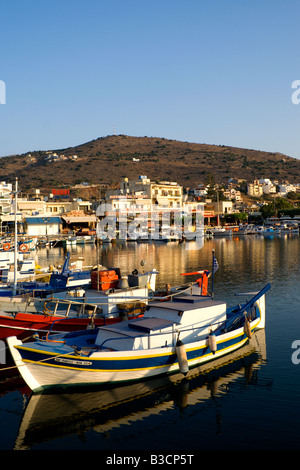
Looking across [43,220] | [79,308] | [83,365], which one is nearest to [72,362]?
[83,365]

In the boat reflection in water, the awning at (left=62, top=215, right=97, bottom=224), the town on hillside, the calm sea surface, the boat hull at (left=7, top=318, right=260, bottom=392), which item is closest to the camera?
the calm sea surface

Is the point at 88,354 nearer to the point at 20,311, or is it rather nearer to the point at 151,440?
the point at 151,440

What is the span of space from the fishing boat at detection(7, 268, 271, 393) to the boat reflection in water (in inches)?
17.4

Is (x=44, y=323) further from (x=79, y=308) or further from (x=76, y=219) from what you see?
(x=76, y=219)

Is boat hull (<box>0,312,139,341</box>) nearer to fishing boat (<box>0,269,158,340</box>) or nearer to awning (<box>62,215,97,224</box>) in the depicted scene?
fishing boat (<box>0,269,158,340</box>)

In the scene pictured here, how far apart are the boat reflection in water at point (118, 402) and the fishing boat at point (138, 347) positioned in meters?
0.44

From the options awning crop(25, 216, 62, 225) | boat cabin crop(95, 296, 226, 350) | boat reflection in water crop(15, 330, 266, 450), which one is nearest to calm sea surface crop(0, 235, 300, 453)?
boat reflection in water crop(15, 330, 266, 450)

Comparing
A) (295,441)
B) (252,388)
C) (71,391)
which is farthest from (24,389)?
(295,441)

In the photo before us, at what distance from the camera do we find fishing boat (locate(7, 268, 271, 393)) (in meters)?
16.1

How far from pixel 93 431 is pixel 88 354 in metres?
3.04

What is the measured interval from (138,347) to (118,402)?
7.95 ft

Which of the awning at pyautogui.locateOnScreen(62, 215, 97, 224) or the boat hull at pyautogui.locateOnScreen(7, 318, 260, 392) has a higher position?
the awning at pyautogui.locateOnScreen(62, 215, 97, 224)

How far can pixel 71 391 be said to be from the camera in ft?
54.7

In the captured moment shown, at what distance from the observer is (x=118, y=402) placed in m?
16.0
